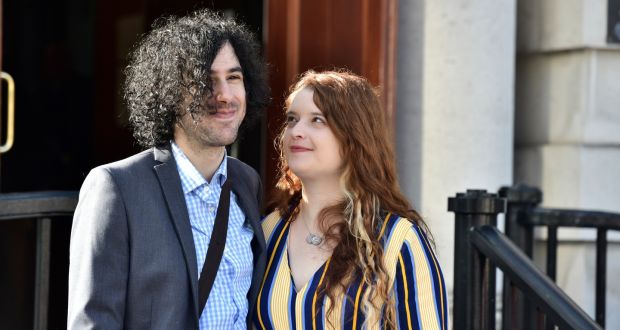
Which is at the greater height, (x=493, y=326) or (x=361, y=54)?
(x=361, y=54)

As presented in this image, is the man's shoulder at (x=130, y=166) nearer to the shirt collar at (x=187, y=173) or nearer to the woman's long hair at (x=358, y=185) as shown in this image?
the shirt collar at (x=187, y=173)

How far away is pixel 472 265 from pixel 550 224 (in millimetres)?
1263

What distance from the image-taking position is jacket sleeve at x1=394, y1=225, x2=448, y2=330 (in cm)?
310

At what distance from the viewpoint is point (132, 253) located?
278 cm

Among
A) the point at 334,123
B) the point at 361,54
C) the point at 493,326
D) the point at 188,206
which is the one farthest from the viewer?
the point at 361,54

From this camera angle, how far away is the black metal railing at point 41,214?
11.1 ft

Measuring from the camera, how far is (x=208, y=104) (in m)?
3.05

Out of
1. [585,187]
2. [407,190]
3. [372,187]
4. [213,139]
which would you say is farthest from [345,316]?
[585,187]

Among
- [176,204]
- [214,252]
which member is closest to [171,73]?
[176,204]

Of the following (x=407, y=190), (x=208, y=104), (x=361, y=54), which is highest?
(x=361, y=54)

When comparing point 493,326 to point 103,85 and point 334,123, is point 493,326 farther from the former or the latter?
point 103,85

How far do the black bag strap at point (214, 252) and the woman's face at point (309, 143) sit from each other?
28 centimetres

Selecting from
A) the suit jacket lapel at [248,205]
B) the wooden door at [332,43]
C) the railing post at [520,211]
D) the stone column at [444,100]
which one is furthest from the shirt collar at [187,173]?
the stone column at [444,100]

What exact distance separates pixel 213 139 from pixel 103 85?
5405 mm
